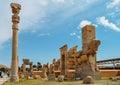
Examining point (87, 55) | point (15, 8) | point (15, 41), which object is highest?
point (15, 8)

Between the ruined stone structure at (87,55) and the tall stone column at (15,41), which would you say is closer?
the ruined stone structure at (87,55)

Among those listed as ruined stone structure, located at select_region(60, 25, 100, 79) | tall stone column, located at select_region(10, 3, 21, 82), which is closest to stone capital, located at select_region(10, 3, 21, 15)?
tall stone column, located at select_region(10, 3, 21, 82)

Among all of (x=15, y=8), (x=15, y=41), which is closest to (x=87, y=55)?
(x=15, y=41)

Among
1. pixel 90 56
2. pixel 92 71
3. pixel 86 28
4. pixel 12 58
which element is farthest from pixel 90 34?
pixel 12 58

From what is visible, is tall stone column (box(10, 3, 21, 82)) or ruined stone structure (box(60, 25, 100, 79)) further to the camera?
tall stone column (box(10, 3, 21, 82))

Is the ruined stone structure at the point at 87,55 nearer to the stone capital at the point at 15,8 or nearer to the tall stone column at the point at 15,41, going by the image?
the tall stone column at the point at 15,41

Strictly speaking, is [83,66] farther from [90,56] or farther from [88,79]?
[88,79]

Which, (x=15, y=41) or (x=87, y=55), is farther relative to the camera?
(x=15, y=41)

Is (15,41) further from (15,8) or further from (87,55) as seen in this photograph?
(87,55)

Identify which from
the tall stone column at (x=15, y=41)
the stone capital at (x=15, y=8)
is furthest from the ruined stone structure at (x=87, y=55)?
the stone capital at (x=15, y=8)

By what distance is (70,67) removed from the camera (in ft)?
82.8

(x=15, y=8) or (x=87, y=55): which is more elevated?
(x=15, y=8)

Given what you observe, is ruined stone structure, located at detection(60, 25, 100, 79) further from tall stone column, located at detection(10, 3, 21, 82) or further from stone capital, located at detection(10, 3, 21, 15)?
stone capital, located at detection(10, 3, 21, 15)

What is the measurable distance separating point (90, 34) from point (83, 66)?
8.61ft
